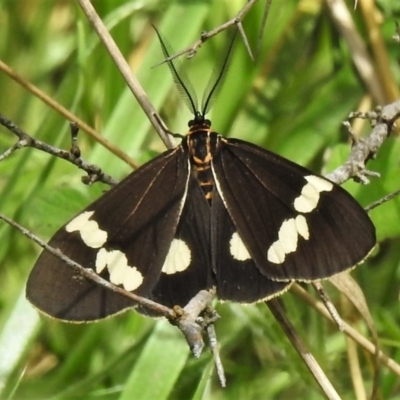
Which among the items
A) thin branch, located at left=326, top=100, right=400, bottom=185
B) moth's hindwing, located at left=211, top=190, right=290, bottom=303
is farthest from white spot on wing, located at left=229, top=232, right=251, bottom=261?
thin branch, located at left=326, top=100, right=400, bottom=185

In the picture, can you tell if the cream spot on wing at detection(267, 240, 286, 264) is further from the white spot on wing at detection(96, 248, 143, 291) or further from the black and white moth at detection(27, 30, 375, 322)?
the white spot on wing at detection(96, 248, 143, 291)

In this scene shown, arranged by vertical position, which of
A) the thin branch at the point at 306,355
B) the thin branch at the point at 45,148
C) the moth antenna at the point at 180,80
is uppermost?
the moth antenna at the point at 180,80

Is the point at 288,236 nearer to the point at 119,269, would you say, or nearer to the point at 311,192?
the point at 311,192

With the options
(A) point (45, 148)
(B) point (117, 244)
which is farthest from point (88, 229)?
(A) point (45, 148)

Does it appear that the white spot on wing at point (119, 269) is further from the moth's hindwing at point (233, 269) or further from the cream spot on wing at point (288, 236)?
the cream spot on wing at point (288, 236)

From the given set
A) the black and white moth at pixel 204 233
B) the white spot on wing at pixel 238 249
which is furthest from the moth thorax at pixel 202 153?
the white spot on wing at pixel 238 249

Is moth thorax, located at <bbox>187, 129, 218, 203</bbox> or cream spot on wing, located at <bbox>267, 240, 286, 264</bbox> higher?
moth thorax, located at <bbox>187, 129, 218, 203</bbox>
